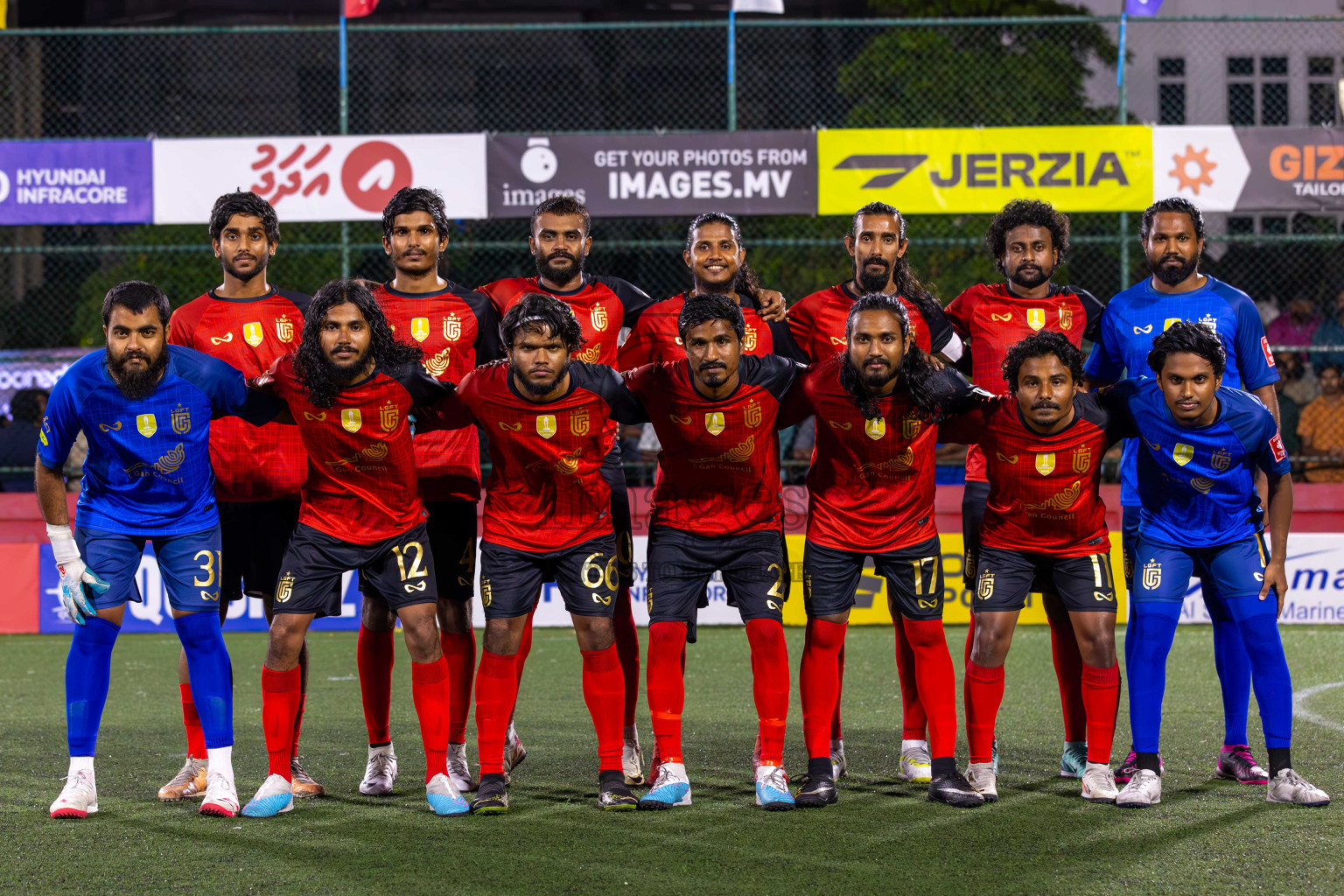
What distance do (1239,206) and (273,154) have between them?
7.77 m

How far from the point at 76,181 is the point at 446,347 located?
7.13 metres

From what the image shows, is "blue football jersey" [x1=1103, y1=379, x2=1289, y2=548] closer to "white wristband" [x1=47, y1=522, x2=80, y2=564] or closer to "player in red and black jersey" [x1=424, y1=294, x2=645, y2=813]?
"player in red and black jersey" [x1=424, y1=294, x2=645, y2=813]

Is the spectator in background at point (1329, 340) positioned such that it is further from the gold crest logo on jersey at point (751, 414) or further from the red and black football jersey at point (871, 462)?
the gold crest logo on jersey at point (751, 414)

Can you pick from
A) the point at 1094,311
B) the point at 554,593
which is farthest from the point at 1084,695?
the point at 554,593

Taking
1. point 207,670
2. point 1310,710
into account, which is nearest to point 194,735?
point 207,670

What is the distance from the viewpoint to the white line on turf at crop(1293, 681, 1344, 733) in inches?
260

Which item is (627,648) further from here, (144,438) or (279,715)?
(144,438)

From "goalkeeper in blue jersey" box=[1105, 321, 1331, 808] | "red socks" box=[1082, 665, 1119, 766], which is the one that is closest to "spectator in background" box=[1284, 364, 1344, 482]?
"goalkeeper in blue jersey" box=[1105, 321, 1331, 808]

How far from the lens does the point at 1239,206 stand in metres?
11.3

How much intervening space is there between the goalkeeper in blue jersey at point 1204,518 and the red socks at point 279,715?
3056 millimetres

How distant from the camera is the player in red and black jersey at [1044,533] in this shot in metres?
5.14

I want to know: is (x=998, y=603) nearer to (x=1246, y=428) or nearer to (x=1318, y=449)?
(x=1246, y=428)

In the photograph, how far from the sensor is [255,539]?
5570 millimetres

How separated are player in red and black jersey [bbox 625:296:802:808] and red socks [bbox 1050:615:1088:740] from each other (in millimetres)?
1202
